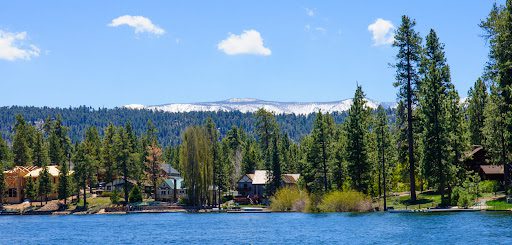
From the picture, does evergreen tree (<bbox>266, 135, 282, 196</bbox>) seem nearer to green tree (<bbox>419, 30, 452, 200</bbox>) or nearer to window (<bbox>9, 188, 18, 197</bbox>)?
green tree (<bbox>419, 30, 452, 200</bbox>)

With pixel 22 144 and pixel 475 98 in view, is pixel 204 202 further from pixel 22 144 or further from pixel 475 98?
pixel 22 144

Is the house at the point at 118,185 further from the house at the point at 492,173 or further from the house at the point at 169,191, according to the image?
the house at the point at 492,173

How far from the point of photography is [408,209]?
6850cm

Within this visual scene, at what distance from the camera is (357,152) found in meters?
79.4

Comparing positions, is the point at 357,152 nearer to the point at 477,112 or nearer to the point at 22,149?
the point at 477,112

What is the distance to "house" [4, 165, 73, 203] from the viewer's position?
136 m

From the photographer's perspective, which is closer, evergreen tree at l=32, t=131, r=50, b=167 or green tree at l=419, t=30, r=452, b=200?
green tree at l=419, t=30, r=452, b=200

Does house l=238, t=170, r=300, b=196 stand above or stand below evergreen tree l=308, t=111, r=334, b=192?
below

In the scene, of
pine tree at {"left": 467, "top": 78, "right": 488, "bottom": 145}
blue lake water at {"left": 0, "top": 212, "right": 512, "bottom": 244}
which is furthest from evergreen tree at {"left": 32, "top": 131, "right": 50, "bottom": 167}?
pine tree at {"left": 467, "top": 78, "right": 488, "bottom": 145}

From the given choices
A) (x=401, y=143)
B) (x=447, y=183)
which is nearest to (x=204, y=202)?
(x=401, y=143)

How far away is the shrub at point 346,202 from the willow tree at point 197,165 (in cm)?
3626

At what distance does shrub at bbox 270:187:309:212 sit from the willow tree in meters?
19.3

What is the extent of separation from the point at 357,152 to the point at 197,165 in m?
39.1

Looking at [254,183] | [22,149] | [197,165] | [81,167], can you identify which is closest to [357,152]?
[197,165]
